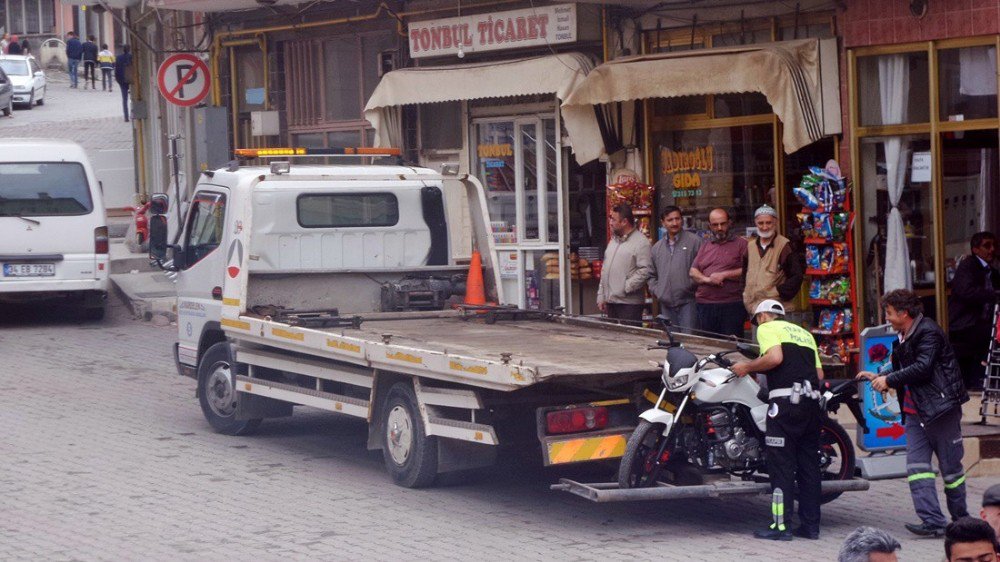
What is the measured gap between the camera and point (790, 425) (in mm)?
8523

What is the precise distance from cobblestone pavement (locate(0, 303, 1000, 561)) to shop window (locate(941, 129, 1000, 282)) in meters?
2.94

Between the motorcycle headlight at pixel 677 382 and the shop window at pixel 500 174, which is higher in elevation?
the shop window at pixel 500 174

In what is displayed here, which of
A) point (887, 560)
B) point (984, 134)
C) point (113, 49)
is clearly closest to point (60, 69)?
point (113, 49)

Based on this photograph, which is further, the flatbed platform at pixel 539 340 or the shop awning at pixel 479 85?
the shop awning at pixel 479 85

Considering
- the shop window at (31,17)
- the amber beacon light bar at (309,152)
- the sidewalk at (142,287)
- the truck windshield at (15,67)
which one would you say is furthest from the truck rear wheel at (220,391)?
the shop window at (31,17)

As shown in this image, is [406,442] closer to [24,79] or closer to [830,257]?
[830,257]

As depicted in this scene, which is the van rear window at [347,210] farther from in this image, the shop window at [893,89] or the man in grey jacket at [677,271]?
the shop window at [893,89]

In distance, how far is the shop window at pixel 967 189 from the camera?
12398 millimetres

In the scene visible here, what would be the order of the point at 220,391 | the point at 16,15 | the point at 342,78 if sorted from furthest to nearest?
1. the point at 16,15
2. the point at 342,78
3. the point at 220,391

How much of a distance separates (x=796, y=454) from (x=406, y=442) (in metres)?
2.62

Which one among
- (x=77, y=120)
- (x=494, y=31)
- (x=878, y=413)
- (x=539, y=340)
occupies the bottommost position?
(x=878, y=413)

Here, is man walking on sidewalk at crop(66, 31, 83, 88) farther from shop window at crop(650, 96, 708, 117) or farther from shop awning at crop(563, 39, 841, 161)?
shop awning at crop(563, 39, 841, 161)

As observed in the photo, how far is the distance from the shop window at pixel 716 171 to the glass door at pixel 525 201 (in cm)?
186

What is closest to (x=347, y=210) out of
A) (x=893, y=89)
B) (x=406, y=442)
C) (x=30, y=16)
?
(x=406, y=442)
